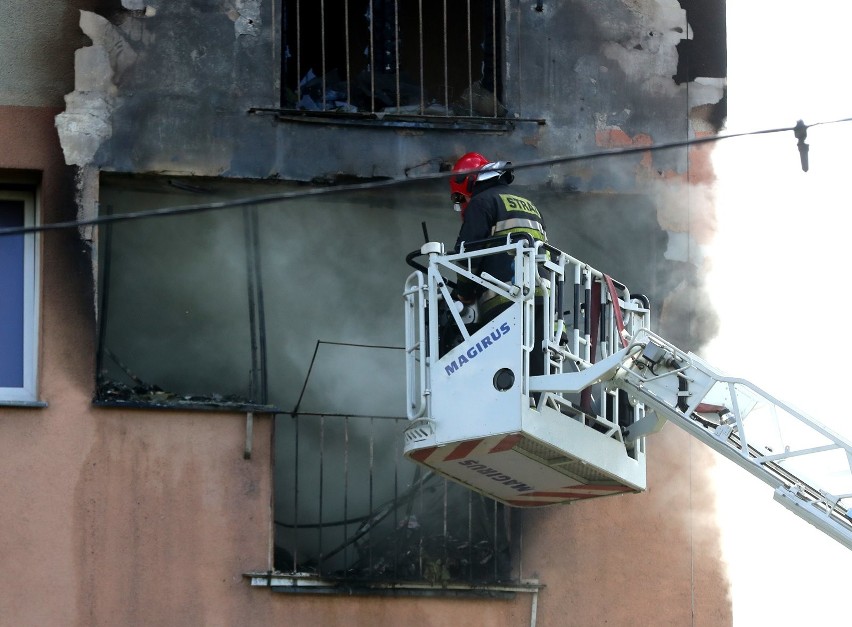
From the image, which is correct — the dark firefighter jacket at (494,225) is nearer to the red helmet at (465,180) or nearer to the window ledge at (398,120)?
the red helmet at (465,180)

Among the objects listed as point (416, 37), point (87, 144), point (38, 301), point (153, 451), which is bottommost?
point (153, 451)

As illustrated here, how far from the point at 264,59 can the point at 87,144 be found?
4.96 ft

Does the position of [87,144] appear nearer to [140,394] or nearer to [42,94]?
[42,94]

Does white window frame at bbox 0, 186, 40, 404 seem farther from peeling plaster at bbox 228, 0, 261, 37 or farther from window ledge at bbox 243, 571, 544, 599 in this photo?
window ledge at bbox 243, 571, 544, 599

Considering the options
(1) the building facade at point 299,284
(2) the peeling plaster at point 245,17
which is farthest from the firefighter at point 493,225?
(2) the peeling plaster at point 245,17

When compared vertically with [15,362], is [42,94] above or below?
above

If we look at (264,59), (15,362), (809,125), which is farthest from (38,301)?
(809,125)

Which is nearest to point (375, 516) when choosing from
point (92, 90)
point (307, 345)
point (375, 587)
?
point (375, 587)

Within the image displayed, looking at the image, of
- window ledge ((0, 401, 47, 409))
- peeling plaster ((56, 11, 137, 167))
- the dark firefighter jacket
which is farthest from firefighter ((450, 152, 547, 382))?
window ledge ((0, 401, 47, 409))

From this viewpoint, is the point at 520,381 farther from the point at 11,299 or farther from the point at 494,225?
the point at 11,299

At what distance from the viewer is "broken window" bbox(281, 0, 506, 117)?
13719mm

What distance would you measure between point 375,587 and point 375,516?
1.02m

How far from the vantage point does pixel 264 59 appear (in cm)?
1340

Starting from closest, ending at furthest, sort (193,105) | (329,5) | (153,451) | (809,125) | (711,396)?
(809,125), (711,396), (153,451), (193,105), (329,5)
